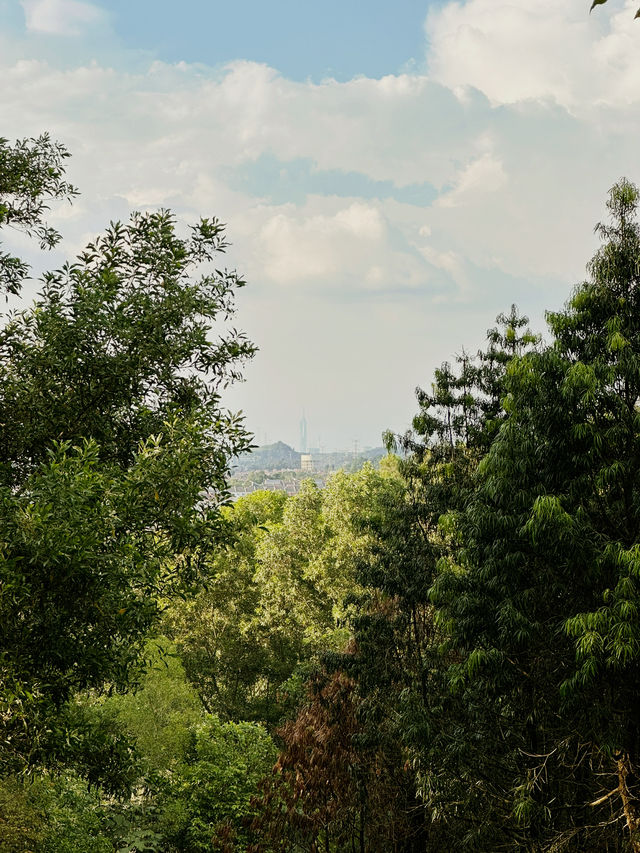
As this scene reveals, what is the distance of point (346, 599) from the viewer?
12.9 m

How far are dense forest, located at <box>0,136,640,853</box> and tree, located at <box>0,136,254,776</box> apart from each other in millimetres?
22

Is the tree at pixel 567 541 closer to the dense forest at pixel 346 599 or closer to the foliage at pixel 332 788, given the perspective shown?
the dense forest at pixel 346 599

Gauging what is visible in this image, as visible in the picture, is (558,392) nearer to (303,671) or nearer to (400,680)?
(400,680)

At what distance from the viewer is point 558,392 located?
8281 mm

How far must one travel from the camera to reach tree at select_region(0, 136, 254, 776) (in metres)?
4.59

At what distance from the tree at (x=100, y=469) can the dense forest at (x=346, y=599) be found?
0.07 ft

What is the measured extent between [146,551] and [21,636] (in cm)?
101

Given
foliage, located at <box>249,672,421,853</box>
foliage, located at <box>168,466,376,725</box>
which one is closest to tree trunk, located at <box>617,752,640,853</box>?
foliage, located at <box>249,672,421,853</box>

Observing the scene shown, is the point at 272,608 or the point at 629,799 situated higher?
the point at 629,799

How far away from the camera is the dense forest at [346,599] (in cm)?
499

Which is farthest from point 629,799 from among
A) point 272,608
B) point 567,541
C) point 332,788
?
point 272,608

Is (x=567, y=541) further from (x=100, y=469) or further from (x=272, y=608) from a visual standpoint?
(x=272, y=608)

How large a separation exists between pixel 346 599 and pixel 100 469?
8127 mm

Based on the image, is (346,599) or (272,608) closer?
(346,599)
